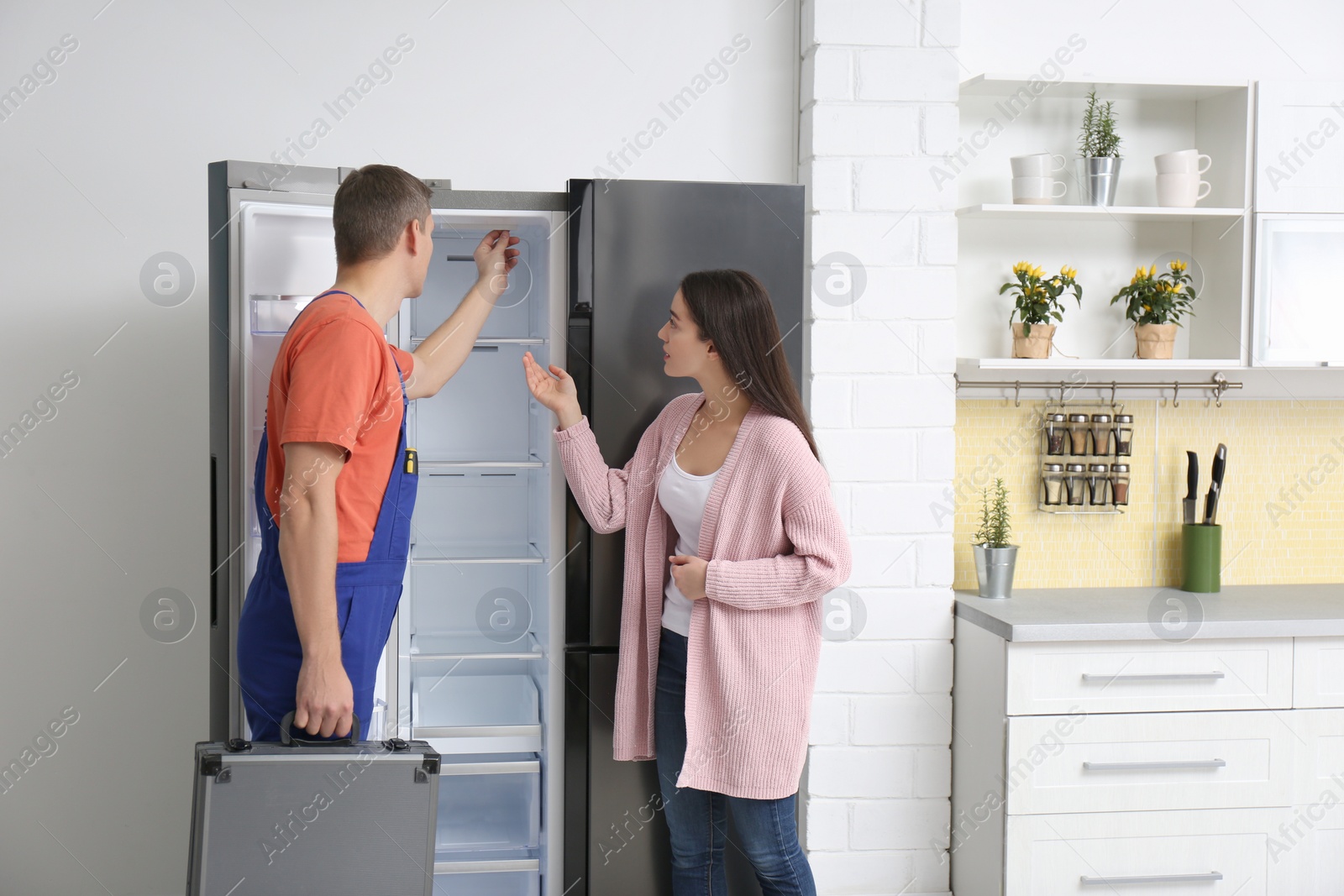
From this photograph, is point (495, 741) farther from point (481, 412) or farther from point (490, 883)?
point (481, 412)

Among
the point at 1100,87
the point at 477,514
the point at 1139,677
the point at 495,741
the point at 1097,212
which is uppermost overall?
the point at 1100,87

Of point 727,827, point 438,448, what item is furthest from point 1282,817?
point 438,448

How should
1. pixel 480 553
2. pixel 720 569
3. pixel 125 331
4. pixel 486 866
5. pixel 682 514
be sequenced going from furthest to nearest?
pixel 125 331, pixel 480 553, pixel 486 866, pixel 682 514, pixel 720 569

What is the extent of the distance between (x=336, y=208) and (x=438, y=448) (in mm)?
711

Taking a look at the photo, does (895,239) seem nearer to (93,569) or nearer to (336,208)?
(336,208)

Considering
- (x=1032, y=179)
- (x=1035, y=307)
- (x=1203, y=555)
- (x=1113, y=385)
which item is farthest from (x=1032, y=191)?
(x=1203, y=555)

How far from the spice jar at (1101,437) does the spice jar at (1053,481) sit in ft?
0.35

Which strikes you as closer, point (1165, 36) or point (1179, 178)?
point (1179, 178)

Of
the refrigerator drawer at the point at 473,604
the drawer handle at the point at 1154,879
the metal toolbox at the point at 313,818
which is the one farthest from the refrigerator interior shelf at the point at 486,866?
the drawer handle at the point at 1154,879

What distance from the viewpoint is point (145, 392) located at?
2406 millimetres

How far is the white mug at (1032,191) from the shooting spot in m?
2.48

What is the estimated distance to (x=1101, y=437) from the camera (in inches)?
104

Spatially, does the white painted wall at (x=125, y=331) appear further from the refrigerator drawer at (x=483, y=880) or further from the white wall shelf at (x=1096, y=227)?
the white wall shelf at (x=1096, y=227)

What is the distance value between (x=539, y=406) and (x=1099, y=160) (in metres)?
1.55
